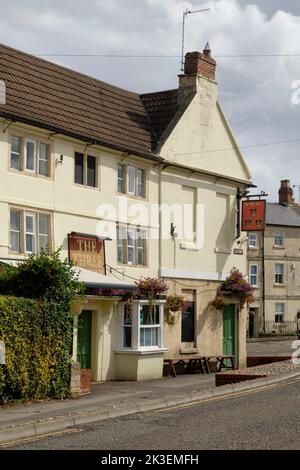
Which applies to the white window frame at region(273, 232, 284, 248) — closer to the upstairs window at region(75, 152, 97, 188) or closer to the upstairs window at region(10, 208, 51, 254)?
the upstairs window at region(75, 152, 97, 188)

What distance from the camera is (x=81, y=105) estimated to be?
90.4ft

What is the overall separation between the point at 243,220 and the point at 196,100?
5.01 metres

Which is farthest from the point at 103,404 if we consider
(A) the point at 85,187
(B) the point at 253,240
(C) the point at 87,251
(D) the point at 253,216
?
A: (B) the point at 253,240

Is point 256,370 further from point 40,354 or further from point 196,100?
point 196,100

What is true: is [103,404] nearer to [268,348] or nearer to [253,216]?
[253,216]

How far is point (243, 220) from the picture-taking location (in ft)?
106

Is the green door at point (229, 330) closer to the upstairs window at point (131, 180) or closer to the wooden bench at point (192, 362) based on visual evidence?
the wooden bench at point (192, 362)

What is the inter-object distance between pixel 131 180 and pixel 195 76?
555 cm

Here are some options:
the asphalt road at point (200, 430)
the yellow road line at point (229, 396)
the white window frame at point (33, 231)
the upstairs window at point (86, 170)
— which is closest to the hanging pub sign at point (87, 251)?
the white window frame at point (33, 231)

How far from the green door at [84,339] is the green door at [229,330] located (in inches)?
306

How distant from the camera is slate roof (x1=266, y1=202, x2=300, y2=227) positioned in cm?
6392

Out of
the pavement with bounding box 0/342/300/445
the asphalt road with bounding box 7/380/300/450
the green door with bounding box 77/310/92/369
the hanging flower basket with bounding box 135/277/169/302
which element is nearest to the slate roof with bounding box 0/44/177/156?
the hanging flower basket with bounding box 135/277/169/302
